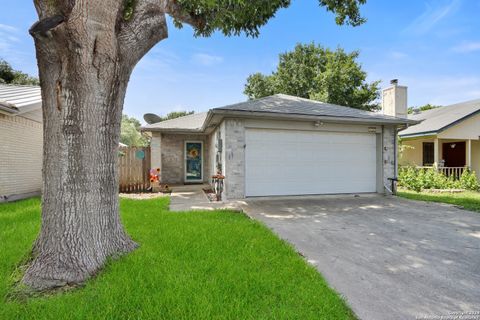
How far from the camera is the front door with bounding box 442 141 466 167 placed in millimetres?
14550

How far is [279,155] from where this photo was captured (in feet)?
26.0

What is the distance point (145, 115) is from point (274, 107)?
28.8 feet

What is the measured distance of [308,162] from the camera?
8.18 meters

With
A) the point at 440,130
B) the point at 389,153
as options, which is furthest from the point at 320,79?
the point at 389,153

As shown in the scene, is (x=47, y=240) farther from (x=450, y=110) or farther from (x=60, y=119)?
(x=450, y=110)

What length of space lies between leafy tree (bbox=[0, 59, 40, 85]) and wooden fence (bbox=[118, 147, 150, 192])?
1841 cm

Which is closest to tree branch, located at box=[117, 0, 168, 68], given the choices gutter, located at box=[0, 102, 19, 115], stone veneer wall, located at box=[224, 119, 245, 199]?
stone veneer wall, located at box=[224, 119, 245, 199]

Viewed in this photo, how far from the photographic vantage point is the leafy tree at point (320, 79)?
22656 mm

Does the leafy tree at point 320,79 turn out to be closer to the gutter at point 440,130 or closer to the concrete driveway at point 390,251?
the gutter at point 440,130

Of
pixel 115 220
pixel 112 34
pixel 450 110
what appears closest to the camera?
pixel 112 34

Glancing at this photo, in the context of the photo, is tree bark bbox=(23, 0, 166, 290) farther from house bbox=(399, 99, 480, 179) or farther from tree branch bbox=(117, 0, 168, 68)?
house bbox=(399, 99, 480, 179)

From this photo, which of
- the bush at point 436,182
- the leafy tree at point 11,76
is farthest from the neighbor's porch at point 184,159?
the leafy tree at point 11,76

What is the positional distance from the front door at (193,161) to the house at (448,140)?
11.2 m

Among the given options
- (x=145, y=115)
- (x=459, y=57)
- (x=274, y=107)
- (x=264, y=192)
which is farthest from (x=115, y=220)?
(x=459, y=57)
